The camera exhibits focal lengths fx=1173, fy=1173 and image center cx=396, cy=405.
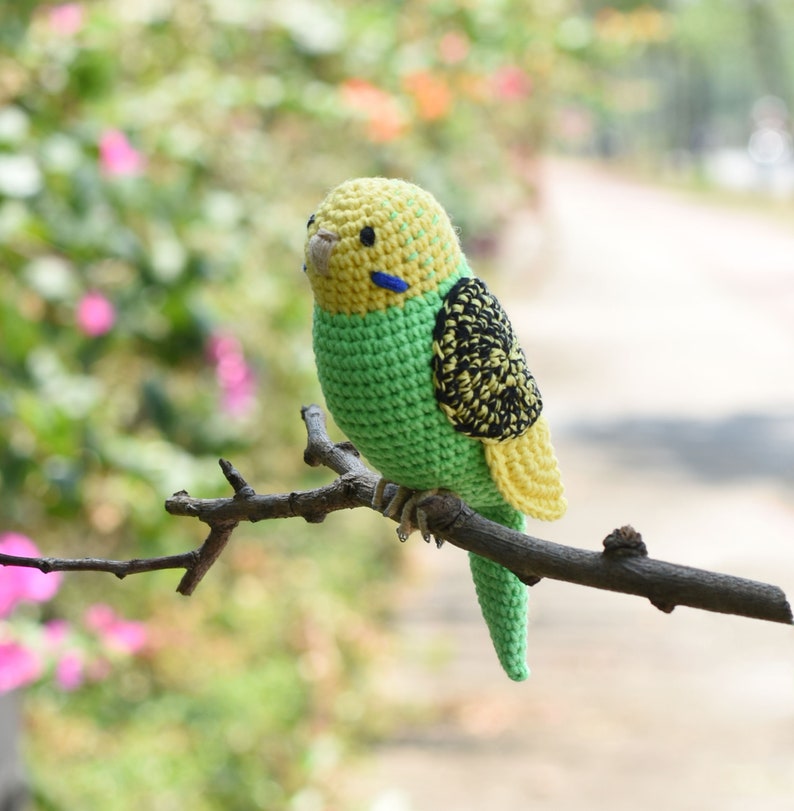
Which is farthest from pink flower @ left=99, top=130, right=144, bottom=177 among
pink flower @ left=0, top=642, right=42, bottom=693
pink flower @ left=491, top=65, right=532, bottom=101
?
pink flower @ left=491, top=65, right=532, bottom=101

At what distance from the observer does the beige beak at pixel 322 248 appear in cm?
45

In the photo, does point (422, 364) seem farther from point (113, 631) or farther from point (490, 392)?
point (113, 631)

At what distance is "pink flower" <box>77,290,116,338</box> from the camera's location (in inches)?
73.0

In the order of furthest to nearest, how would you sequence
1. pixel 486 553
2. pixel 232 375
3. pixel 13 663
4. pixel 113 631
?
pixel 232 375 < pixel 113 631 < pixel 13 663 < pixel 486 553

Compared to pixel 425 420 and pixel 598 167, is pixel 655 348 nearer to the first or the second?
pixel 425 420

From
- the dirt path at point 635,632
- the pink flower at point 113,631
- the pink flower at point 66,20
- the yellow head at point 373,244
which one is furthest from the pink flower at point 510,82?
the yellow head at point 373,244

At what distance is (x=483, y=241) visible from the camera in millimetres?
8375

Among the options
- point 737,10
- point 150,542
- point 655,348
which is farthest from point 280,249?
point 737,10

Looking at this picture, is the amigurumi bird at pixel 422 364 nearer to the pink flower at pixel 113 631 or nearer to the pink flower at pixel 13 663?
the pink flower at pixel 13 663

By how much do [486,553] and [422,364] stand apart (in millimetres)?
112

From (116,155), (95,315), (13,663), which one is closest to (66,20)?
(116,155)

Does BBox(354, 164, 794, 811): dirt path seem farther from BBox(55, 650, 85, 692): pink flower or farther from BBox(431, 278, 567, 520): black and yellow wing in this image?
BBox(431, 278, 567, 520): black and yellow wing

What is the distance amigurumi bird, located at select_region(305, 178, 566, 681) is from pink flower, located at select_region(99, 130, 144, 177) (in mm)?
1408

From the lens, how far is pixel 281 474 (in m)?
3.65
